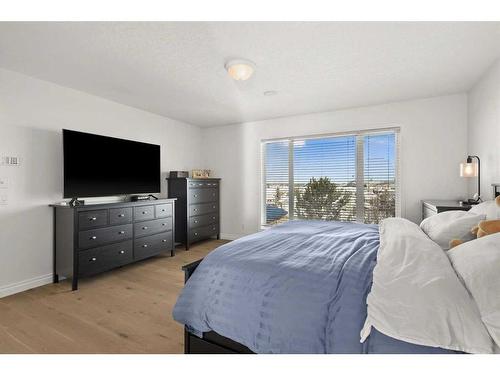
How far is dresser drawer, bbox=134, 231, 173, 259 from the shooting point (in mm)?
3501

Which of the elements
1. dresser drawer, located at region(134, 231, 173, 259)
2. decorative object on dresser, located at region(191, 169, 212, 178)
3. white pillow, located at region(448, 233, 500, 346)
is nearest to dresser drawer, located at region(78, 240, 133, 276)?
dresser drawer, located at region(134, 231, 173, 259)

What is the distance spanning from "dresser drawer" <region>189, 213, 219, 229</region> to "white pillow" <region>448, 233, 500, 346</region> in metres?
3.85

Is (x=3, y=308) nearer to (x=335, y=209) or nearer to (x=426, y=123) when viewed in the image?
(x=335, y=209)

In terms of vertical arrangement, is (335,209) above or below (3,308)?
above

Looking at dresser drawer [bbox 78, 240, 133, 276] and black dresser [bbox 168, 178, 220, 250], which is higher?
black dresser [bbox 168, 178, 220, 250]

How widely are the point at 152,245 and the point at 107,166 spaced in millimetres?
1256

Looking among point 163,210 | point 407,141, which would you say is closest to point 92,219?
point 163,210

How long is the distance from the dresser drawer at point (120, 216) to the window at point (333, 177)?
2463 millimetres

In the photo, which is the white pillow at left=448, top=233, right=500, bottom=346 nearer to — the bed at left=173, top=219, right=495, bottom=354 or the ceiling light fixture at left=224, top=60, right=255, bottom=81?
the bed at left=173, top=219, right=495, bottom=354

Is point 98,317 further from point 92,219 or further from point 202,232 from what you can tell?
point 202,232

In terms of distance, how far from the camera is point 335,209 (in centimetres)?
436

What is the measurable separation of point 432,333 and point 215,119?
443 cm

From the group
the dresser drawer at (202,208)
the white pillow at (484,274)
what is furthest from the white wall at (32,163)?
the white pillow at (484,274)

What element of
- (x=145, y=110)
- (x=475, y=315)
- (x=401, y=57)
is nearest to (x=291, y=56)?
(x=401, y=57)
